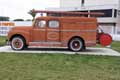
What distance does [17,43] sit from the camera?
16797 millimetres

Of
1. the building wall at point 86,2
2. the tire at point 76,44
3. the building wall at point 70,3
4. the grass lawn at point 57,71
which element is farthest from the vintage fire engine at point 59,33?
→ the building wall at point 70,3

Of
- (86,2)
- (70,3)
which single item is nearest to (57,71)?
(86,2)

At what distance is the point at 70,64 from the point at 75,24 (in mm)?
5631

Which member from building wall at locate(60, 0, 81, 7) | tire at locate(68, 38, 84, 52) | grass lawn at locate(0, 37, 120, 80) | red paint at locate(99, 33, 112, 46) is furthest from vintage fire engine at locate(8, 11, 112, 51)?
building wall at locate(60, 0, 81, 7)

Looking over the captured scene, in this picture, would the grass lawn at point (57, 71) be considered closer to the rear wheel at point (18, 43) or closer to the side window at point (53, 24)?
the rear wheel at point (18, 43)

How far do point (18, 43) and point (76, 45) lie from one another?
330cm

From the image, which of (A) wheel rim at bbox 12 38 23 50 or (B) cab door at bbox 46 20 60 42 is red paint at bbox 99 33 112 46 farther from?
(A) wheel rim at bbox 12 38 23 50

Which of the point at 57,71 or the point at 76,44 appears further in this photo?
the point at 76,44

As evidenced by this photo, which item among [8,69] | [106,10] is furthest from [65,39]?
[106,10]

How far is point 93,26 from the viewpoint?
1655 centimetres

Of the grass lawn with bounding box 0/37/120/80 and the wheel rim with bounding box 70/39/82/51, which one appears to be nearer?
the grass lawn with bounding box 0/37/120/80

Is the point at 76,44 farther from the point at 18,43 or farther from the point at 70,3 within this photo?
the point at 70,3

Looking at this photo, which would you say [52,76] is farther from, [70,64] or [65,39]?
[65,39]

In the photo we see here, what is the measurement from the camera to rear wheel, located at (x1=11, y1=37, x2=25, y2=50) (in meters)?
16.8
